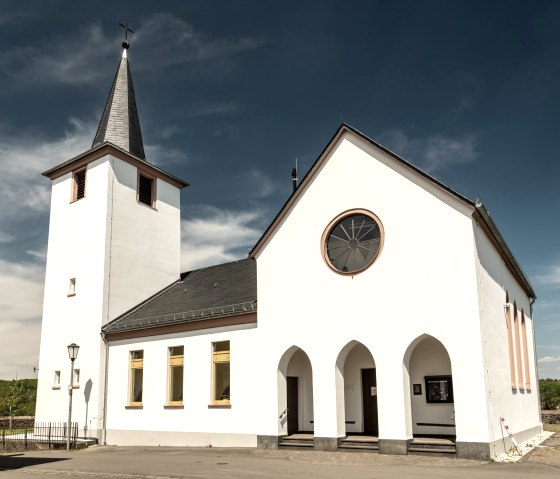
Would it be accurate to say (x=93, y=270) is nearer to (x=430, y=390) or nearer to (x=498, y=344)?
(x=430, y=390)

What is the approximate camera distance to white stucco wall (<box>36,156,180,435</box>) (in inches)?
950

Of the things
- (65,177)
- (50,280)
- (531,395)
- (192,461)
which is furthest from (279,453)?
(65,177)

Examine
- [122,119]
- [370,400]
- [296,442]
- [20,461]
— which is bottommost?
[20,461]

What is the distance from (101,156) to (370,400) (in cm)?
1572

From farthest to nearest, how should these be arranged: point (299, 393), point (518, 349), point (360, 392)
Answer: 1. point (518, 349)
2. point (299, 393)
3. point (360, 392)

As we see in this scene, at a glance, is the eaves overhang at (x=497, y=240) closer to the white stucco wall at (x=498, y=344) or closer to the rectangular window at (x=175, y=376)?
the white stucco wall at (x=498, y=344)

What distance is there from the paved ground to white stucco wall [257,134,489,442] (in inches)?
47.3

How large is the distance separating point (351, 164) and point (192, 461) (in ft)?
31.1

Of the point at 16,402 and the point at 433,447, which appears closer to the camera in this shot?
the point at 433,447

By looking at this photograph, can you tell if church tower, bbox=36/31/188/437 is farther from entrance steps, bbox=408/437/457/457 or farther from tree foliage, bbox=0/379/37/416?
tree foliage, bbox=0/379/37/416

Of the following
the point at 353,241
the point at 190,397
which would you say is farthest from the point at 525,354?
the point at 190,397

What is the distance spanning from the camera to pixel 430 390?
1731cm

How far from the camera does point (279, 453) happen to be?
16984mm

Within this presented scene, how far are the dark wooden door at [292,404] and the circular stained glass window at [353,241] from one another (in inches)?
174
